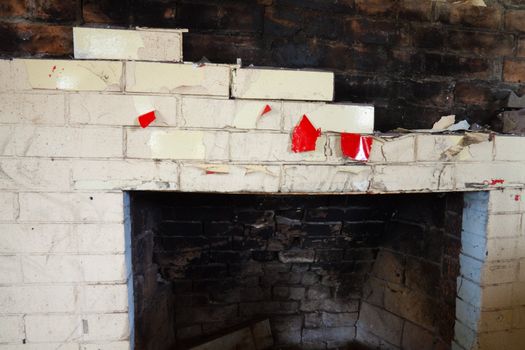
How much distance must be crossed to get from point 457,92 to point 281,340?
68.3 inches

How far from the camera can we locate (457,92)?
1.57 meters

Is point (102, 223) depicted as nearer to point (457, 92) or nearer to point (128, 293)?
point (128, 293)

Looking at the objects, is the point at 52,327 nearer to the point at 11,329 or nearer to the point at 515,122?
the point at 11,329

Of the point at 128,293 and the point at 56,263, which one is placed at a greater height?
the point at 56,263

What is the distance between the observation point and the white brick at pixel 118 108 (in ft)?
4.09

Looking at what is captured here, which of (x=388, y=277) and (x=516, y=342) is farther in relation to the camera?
(x=388, y=277)

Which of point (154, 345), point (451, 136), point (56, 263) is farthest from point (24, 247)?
point (451, 136)

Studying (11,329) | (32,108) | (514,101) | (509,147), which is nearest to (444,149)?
(509,147)

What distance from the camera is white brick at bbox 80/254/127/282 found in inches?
52.2

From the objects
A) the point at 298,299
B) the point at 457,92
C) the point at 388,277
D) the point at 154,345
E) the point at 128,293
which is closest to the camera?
the point at 128,293

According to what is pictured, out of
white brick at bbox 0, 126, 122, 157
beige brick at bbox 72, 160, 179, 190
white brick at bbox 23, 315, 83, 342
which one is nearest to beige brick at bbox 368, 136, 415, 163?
beige brick at bbox 72, 160, 179, 190

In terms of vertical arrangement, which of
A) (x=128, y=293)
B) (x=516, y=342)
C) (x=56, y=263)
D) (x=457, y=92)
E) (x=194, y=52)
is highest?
(x=194, y=52)

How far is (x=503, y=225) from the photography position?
157 centimetres

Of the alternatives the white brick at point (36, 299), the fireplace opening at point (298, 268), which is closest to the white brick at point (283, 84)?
the fireplace opening at point (298, 268)
